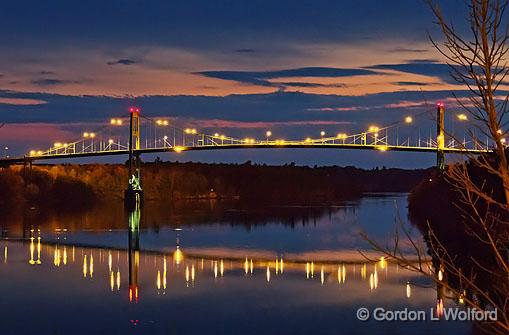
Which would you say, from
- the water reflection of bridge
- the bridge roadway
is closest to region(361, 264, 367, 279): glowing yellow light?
the water reflection of bridge

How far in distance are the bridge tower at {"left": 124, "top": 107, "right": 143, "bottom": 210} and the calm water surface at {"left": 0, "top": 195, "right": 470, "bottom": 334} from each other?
21.9 metres

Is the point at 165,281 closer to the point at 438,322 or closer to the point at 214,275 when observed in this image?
the point at 214,275

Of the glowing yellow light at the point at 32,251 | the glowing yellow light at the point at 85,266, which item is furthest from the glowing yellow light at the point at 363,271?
the glowing yellow light at the point at 32,251

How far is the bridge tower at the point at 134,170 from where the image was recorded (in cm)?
5512

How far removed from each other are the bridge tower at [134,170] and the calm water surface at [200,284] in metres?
21.9

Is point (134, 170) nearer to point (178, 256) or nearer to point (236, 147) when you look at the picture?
point (236, 147)

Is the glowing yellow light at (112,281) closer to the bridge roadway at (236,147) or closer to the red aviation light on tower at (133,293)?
the red aviation light on tower at (133,293)

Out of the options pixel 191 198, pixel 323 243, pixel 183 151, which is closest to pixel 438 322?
pixel 323 243

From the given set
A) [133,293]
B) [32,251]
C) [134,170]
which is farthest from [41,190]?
[133,293]

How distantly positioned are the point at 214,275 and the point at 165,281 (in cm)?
157

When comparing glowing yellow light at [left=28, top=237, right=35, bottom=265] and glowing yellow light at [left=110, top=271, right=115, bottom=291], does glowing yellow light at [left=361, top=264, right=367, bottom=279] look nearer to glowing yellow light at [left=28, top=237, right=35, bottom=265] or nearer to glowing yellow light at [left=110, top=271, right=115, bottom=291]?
glowing yellow light at [left=110, top=271, right=115, bottom=291]

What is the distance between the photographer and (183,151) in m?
55.8

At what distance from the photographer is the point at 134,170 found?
5778 centimetres

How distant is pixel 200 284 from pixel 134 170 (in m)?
40.8
